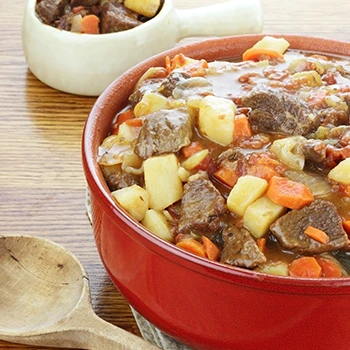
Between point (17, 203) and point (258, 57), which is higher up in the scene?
point (258, 57)

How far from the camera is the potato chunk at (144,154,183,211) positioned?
232 cm

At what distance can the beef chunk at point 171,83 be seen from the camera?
8.53 feet

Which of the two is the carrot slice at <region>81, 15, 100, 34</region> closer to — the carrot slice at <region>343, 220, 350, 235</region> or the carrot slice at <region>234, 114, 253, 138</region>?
the carrot slice at <region>234, 114, 253, 138</region>

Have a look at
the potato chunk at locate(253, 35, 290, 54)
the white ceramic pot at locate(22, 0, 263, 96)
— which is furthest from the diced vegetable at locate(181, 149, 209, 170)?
the white ceramic pot at locate(22, 0, 263, 96)

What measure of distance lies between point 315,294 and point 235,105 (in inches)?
30.1

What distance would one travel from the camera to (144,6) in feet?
12.3

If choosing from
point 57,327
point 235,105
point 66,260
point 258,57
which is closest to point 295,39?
point 258,57

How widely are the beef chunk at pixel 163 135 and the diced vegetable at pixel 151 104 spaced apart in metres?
0.14

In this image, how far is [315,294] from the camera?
1.98m

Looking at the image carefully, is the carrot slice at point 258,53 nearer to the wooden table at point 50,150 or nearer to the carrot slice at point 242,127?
the carrot slice at point 242,127

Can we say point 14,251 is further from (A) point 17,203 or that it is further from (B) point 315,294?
(B) point 315,294

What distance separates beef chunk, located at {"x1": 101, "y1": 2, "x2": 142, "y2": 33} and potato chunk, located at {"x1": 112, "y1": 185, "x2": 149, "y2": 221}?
1496 mm

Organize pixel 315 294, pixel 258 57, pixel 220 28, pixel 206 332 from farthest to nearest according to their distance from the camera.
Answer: pixel 220 28 < pixel 258 57 < pixel 206 332 < pixel 315 294

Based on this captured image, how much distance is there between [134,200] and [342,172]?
60 cm
